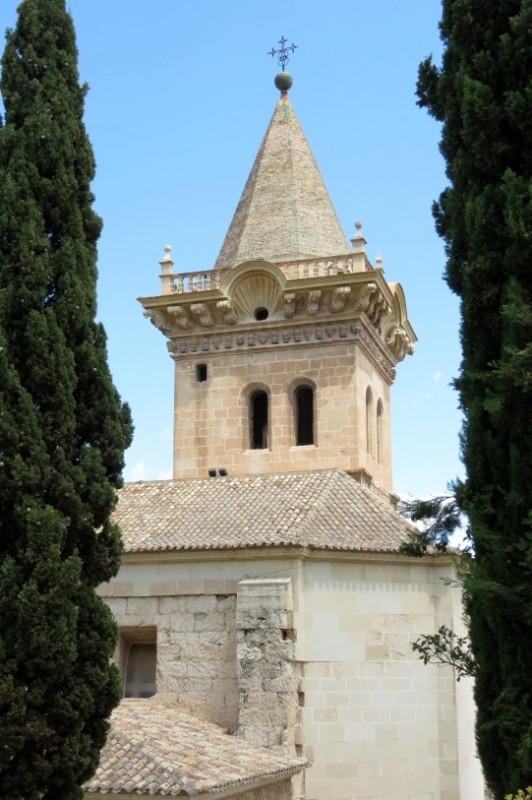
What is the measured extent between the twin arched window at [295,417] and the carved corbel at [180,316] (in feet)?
7.41

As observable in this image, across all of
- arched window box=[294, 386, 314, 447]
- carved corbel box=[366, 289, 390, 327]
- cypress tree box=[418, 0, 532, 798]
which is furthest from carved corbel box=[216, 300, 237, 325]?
cypress tree box=[418, 0, 532, 798]

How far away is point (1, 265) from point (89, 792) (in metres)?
Result: 6.24

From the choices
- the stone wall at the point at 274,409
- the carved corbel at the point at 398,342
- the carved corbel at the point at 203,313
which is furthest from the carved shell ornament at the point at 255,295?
the carved corbel at the point at 398,342

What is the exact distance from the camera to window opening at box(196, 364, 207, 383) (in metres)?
24.4

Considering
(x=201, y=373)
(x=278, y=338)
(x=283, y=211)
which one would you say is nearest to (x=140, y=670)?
(x=201, y=373)

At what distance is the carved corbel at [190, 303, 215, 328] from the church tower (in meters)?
0.02

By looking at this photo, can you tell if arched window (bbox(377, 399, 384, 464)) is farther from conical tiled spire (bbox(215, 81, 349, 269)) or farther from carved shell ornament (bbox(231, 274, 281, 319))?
conical tiled spire (bbox(215, 81, 349, 269))

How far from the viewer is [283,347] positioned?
78.0 ft

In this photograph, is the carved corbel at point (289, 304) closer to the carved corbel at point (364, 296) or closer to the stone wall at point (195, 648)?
the carved corbel at point (364, 296)

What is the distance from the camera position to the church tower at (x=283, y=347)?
910 inches

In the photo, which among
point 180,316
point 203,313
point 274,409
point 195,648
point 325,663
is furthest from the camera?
point 180,316

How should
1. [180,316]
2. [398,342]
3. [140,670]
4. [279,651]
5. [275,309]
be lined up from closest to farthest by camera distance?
[279,651]
[140,670]
[275,309]
[180,316]
[398,342]

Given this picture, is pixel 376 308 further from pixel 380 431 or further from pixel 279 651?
pixel 279 651

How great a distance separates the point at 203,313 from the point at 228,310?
0.64 metres
